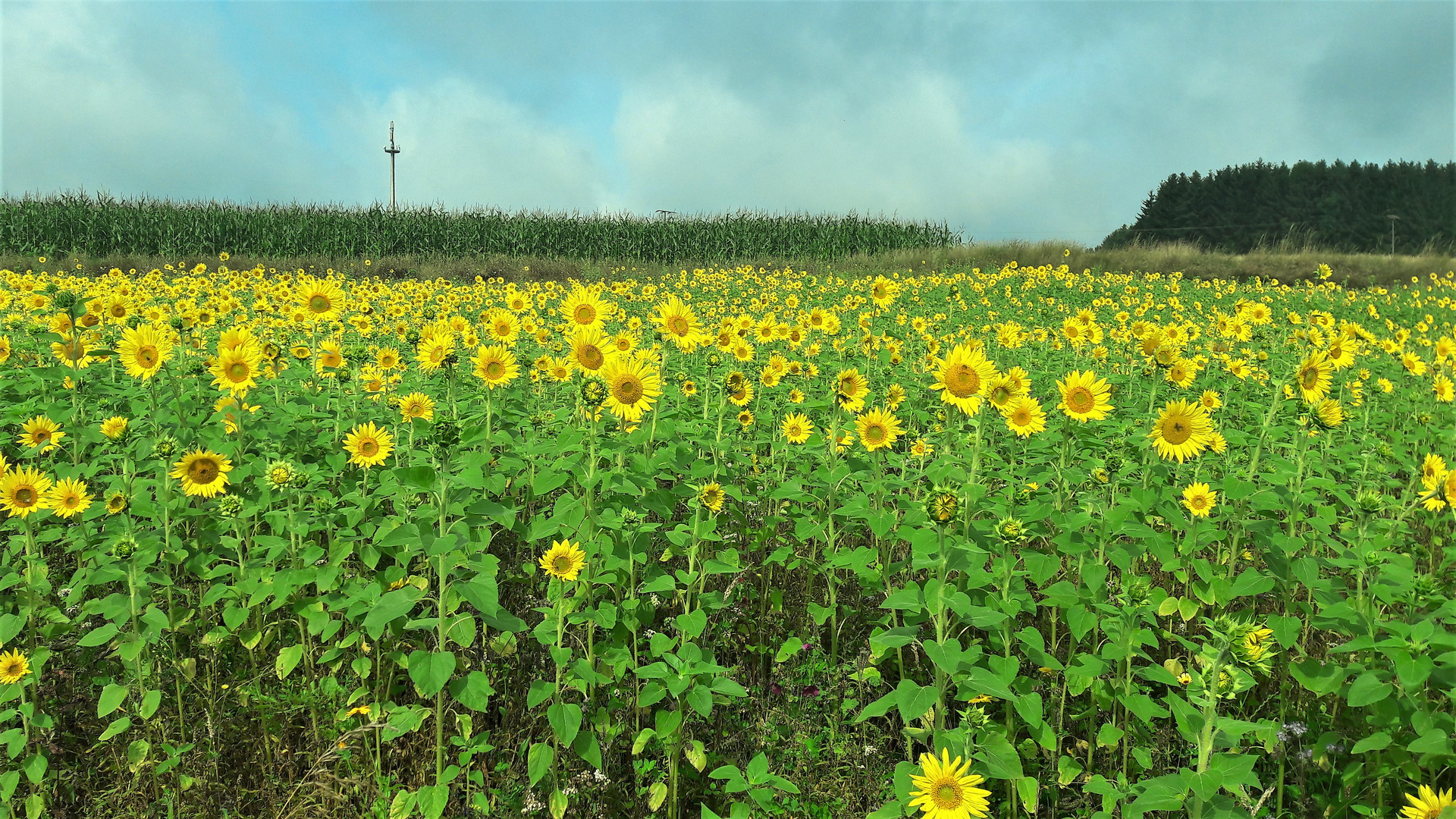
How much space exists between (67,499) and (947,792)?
3274 millimetres

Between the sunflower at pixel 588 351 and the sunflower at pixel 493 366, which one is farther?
the sunflower at pixel 493 366

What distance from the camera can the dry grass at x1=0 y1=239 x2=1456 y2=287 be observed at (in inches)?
823

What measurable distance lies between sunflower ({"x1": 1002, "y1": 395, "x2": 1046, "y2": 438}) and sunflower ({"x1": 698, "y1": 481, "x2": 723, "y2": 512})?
1165mm

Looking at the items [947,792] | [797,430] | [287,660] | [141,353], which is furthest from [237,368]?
[947,792]

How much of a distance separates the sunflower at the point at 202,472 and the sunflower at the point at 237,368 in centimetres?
62

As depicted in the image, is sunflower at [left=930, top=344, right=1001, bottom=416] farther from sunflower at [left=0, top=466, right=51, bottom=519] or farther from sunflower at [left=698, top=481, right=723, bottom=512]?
sunflower at [left=0, top=466, right=51, bottom=519]

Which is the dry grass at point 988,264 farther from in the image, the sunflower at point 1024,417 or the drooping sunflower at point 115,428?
the sunflower at point 1024,417

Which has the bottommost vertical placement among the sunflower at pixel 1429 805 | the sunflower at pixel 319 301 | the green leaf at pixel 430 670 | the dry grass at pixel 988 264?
the sunflower at pixel 1429 805

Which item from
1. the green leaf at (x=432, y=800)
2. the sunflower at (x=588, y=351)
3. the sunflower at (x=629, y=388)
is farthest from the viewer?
the sunflower at (x=588, y=351)

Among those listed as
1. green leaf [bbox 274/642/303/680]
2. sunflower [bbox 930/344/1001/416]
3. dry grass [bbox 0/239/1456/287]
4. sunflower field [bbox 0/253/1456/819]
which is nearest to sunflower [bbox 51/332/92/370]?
sunflower field [bbox 0/253/1456/819]

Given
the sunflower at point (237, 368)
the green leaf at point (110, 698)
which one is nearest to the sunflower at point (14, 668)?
the green leaf at point (110, 698)

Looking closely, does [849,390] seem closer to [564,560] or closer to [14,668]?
[564,560]

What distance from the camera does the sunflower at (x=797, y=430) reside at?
12.9 ft

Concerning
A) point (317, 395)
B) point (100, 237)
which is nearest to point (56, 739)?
point (317, 395)
